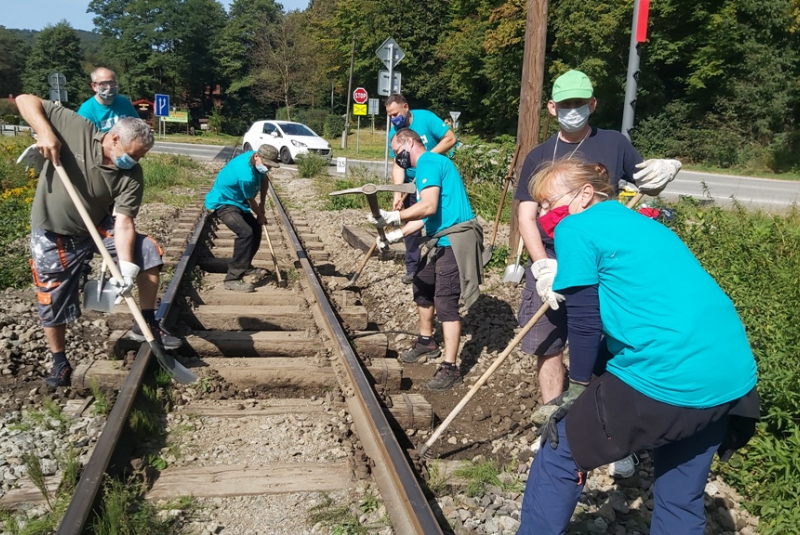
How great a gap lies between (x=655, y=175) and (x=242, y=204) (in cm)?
459

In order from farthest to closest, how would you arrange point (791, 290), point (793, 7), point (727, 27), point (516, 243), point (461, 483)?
point (727, 27) < point (793, 7) < point (516, 243) < point (791, 290) < point (461, 483)

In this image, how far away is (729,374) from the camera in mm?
2059

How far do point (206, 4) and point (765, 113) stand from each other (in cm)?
6377

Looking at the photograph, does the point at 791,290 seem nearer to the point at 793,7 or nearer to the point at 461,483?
the point at 461,483

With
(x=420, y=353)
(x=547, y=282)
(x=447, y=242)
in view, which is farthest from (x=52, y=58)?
(x=547, y=282)

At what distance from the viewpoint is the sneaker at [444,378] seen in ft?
14.9

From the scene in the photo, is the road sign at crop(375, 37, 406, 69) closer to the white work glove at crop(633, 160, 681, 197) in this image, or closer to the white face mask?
the white face mask

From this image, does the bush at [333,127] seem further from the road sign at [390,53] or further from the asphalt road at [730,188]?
the road sign at [390,53]

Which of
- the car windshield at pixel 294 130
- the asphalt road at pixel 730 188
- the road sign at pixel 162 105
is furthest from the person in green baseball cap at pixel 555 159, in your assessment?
the road sign at pixel 162 105

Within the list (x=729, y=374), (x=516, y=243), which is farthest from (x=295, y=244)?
(x=729, y=374)

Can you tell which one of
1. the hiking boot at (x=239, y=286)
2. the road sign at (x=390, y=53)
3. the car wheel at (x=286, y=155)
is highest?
the road sign at (x=390, y=53)

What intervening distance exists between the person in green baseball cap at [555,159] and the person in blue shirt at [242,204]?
3467 millimetres

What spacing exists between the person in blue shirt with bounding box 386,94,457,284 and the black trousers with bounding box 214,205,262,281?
4.83ft

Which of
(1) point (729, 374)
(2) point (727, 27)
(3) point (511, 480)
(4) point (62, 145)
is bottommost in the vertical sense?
(3) point (511, 480)
